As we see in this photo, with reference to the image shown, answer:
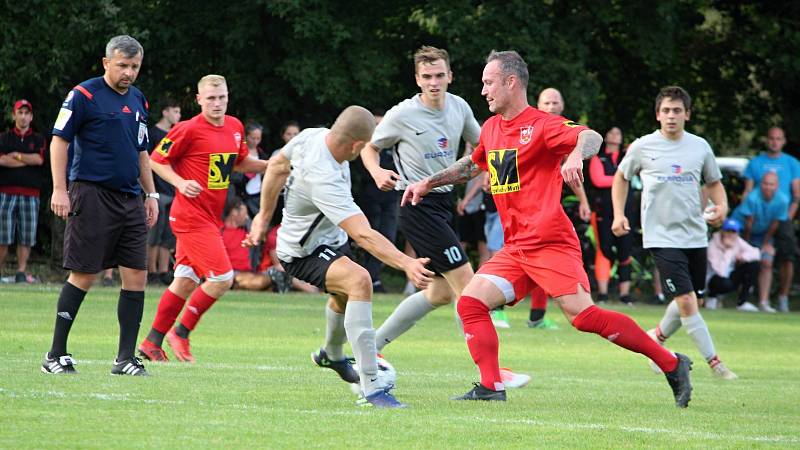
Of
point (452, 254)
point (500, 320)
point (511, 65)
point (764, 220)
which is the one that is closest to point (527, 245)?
point (511, 65)

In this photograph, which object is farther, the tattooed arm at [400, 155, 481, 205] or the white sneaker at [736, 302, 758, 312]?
the white sneaker at [736, 302, 758, 312]

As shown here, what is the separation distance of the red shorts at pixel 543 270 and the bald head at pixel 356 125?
4.17ft

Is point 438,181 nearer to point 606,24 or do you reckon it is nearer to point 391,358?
point 391,358

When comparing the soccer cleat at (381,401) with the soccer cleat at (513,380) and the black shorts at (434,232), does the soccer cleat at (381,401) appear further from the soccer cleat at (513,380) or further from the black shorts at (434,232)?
the black shorts at (434,232)

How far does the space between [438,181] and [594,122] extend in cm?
1649

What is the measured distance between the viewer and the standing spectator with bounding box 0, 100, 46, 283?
2006 centimetres

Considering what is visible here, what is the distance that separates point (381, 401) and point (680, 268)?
4.17 meters

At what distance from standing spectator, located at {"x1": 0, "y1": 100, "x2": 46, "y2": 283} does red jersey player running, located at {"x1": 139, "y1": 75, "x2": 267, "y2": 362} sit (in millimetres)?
8403

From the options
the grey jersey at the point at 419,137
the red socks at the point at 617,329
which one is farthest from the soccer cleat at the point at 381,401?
the grey jersey at the point at 419,137

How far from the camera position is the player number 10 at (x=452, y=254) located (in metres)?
11.1

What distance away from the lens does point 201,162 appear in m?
12.3

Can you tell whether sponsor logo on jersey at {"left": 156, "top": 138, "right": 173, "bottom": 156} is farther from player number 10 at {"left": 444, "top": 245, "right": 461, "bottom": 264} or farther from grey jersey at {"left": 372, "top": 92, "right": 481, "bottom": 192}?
player number 10 at {"left": 444, "top": 245, "right": 461, "bottom": 264}

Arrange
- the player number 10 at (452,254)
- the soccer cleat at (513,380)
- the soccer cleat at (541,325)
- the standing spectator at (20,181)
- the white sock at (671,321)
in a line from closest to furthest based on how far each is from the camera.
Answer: the soccer cleat at (513,380) < the player number 10 at (452,254) < the white sock at (671,321) < the soccer cleat at (541,325) < the standing spectator at (20,181)

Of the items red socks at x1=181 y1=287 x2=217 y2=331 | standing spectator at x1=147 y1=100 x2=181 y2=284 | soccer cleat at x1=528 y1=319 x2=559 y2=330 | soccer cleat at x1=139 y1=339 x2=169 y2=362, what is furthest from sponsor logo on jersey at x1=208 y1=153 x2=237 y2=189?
standing spectator at x1=147 y1=100 x2=181 y2=284
